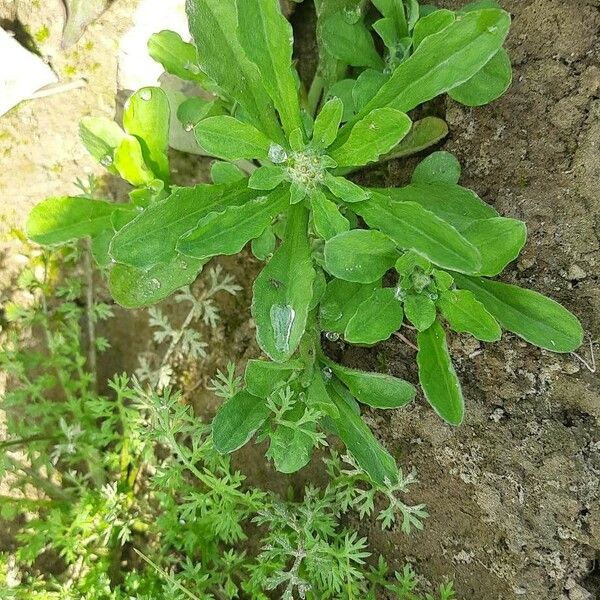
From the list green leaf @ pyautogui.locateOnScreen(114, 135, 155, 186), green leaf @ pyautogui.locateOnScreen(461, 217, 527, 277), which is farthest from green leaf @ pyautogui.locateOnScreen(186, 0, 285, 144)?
green leaf @ pyautogui.locateOnScreen(461, 217, 527, 277)

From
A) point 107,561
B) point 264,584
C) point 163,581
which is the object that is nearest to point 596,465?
point 264,584

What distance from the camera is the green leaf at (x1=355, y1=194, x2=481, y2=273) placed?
1.45 meters

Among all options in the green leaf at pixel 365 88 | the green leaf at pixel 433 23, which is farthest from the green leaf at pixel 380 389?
the green leaf at pixel 433 23

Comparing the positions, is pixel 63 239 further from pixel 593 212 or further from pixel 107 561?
pixel 593 212

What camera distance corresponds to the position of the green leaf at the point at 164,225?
165 centimetres

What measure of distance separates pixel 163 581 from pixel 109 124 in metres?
1.39

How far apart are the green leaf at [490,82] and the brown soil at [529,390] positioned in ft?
0.38

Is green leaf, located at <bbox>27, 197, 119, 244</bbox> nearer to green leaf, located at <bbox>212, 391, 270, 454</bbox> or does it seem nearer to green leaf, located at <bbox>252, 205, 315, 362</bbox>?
green leaf, located at <bbox>252, 205, 315, 362</bbox>

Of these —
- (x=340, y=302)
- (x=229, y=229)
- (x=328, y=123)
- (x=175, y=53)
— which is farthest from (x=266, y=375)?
(x=175, y=53)

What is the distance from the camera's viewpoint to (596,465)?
1.75 m

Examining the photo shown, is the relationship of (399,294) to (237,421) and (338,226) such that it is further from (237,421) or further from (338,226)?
(237,421)

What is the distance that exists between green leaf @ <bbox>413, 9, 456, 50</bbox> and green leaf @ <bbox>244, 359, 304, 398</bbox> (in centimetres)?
84

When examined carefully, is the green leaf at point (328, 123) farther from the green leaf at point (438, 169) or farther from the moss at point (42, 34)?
the moss at point (42, 34)

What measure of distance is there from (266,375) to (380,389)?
29cm
